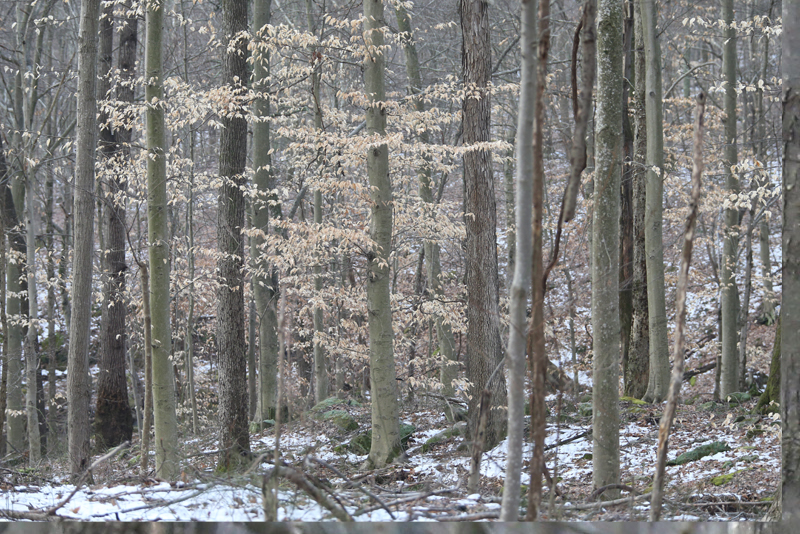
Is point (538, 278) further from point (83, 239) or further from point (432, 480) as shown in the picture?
point (83, 239)

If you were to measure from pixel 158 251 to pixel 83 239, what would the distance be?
849mm

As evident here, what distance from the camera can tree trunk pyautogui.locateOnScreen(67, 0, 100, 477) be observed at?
5.96m

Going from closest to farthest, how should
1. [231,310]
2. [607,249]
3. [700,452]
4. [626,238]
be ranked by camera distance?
[607,249], [700,452], [231,310], [626,238]

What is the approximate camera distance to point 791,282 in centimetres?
230

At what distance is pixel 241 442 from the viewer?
6.99 metres

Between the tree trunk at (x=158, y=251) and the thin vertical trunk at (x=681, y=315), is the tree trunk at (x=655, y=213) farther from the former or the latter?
the tree trunk at (x=158, y=251)

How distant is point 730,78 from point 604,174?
8460mm

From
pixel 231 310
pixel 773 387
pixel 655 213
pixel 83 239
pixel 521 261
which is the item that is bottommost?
pixel 773 387

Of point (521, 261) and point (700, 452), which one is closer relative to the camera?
point (521, 261)

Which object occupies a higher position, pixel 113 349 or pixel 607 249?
pixel 607 249

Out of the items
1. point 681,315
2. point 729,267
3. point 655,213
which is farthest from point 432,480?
point 729,267

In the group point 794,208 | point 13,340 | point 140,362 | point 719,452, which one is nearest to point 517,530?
point 794,208

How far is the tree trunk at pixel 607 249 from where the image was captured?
3.91m

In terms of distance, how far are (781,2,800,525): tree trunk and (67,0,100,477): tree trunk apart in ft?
20.2
